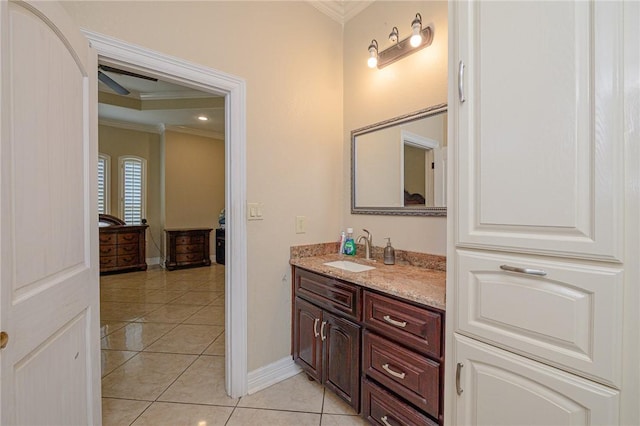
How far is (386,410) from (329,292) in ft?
2.16

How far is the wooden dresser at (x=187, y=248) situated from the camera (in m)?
5.49

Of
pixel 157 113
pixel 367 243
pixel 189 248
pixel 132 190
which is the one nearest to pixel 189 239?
pixel 189 248

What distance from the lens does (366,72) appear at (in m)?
2.29

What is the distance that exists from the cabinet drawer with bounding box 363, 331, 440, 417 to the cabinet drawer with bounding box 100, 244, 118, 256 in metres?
5.17

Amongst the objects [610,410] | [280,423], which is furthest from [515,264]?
[280,423]

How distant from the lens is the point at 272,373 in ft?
6.91

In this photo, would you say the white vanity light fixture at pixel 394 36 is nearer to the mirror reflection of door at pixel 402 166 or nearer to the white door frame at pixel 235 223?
the mirror reflection of door at pixel 402 166

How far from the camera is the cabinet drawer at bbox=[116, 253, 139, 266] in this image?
16.9ft

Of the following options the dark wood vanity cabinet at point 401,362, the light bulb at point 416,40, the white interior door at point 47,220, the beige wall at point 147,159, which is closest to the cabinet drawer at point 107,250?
the beige wall at point 147,159

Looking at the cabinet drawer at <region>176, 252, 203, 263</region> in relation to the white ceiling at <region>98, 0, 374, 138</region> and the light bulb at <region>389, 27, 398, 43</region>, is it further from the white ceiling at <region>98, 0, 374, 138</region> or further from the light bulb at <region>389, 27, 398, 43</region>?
the light bulb at <region>389, 27, 398, 43</region>

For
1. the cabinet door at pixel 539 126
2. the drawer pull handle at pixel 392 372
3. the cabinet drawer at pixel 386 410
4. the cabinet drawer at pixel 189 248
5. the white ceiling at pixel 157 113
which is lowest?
the cabinet drawer at pixel 386 410

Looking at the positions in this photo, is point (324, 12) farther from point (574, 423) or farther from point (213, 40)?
point (574, 423)

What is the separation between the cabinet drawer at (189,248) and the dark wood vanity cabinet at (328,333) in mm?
4173

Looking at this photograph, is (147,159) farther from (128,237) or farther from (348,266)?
(348,266)
